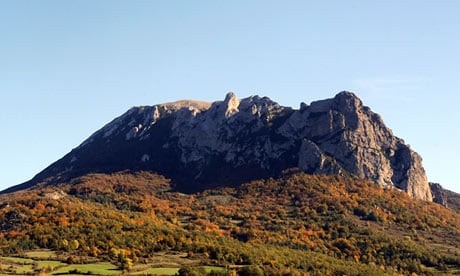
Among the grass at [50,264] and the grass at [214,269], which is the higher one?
the grass at [50,264]

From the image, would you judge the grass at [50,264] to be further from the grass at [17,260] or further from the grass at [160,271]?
the grass at [160,271]

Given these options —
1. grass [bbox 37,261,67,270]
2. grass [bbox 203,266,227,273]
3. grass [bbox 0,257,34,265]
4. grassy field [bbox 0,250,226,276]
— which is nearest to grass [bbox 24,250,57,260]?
grassy field [bbox 0,250,226,276]

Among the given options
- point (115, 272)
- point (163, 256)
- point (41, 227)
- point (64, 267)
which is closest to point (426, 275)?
point (163, 256)

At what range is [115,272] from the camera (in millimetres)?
159750

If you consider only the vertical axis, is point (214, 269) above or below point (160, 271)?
below

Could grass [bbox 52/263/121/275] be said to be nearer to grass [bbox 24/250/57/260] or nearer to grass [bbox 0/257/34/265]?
grass [bbox 24/250/57/260]

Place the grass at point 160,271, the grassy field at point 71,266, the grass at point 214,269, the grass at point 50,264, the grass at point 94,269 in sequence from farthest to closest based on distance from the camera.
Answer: the grass at point 214,269 → the grass at point 160,271 → the grass at point 50,264 → the grass at point 94,269 → the grassy field at point 71,266

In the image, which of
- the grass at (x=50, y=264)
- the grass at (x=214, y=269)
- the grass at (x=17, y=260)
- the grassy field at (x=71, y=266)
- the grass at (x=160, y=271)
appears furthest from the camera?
the grass at (x=214, y=269)

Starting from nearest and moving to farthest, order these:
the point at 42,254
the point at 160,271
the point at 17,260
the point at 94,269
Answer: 1. the point at 94,269
2. the point at 160,271
3. the point at 17,260
4. the point at 42,254

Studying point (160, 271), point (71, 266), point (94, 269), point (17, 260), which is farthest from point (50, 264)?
point (160, 271)

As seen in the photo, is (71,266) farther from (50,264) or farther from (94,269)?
(94,269)

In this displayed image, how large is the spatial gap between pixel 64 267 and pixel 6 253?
26.1 meters

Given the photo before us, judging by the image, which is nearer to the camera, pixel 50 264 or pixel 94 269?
pixel 94 269

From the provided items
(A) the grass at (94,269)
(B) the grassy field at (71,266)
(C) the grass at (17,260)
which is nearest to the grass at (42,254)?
(B) the grassy field at (71,266)
